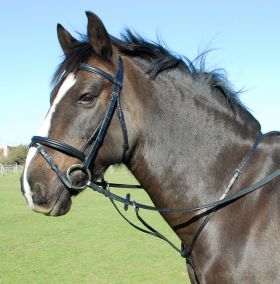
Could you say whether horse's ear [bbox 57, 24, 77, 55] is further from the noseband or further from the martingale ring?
the martingale ring

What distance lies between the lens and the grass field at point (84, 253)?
7.88 meters

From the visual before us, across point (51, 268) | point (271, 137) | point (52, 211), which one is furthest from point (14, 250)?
point (271, 137)

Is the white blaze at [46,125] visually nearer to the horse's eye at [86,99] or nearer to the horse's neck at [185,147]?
the horse's eye at [86,99]

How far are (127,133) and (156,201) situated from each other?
23.4 inches

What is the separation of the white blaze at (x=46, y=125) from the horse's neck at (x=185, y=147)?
57 centimetres

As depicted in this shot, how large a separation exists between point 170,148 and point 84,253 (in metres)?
7.20

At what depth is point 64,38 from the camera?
11.5ft

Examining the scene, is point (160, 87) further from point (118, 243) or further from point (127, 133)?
point (118, 243)

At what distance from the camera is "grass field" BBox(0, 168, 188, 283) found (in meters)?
7.88

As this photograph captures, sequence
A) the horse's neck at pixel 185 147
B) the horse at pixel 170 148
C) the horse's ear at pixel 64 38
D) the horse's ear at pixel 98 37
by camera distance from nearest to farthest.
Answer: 1. the horse at pixel 170 148
2. the horse's ear at pixel 98 37
3. the horse's neck at pixel 185 147
4. the horse's ear at pixel 64 38

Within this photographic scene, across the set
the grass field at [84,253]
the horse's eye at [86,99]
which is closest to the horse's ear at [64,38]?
the horse's eye at [86,99]

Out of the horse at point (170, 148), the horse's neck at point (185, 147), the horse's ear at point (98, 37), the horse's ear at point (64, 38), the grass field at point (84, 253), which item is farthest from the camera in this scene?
the grass field at point (84, 253)

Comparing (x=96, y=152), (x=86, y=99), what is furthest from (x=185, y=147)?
(x=86, y=99)

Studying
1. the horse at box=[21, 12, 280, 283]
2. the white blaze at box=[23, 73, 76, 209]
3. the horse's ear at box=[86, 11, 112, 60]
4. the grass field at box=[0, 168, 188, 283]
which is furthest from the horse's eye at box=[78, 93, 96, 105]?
the grass field at box=[0, 168, 188, 283]
